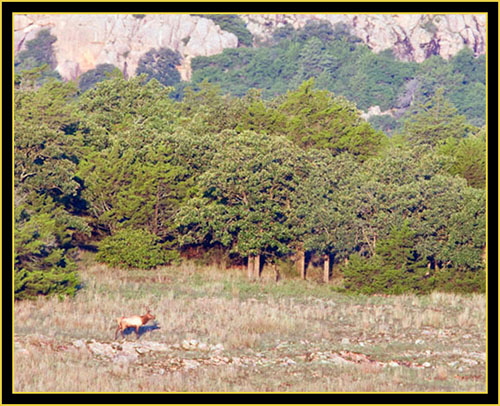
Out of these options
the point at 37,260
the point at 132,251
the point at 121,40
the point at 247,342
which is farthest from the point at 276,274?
the point at 121,40

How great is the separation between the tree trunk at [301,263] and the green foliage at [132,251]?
6.78m

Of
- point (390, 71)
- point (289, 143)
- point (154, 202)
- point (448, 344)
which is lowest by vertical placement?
point (448, 344)

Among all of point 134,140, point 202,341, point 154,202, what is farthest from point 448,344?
point 134,140

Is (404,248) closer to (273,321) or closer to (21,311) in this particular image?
(273,321)

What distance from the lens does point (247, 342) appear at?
1141 inches

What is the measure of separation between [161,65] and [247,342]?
160862mm

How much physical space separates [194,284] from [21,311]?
39.8 feet

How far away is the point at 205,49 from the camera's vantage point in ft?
626

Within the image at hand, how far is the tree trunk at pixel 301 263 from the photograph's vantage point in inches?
1890

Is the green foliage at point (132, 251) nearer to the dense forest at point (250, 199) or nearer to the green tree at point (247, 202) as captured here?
the dense forest at point (250, 199)

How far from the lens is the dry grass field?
76.0 feet

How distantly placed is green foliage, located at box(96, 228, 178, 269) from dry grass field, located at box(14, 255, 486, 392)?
4.01 metres

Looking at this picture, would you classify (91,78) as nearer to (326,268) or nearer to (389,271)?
(326,268)

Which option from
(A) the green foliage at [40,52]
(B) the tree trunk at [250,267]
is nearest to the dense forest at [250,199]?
(B) the tree trunk at [250,267]
